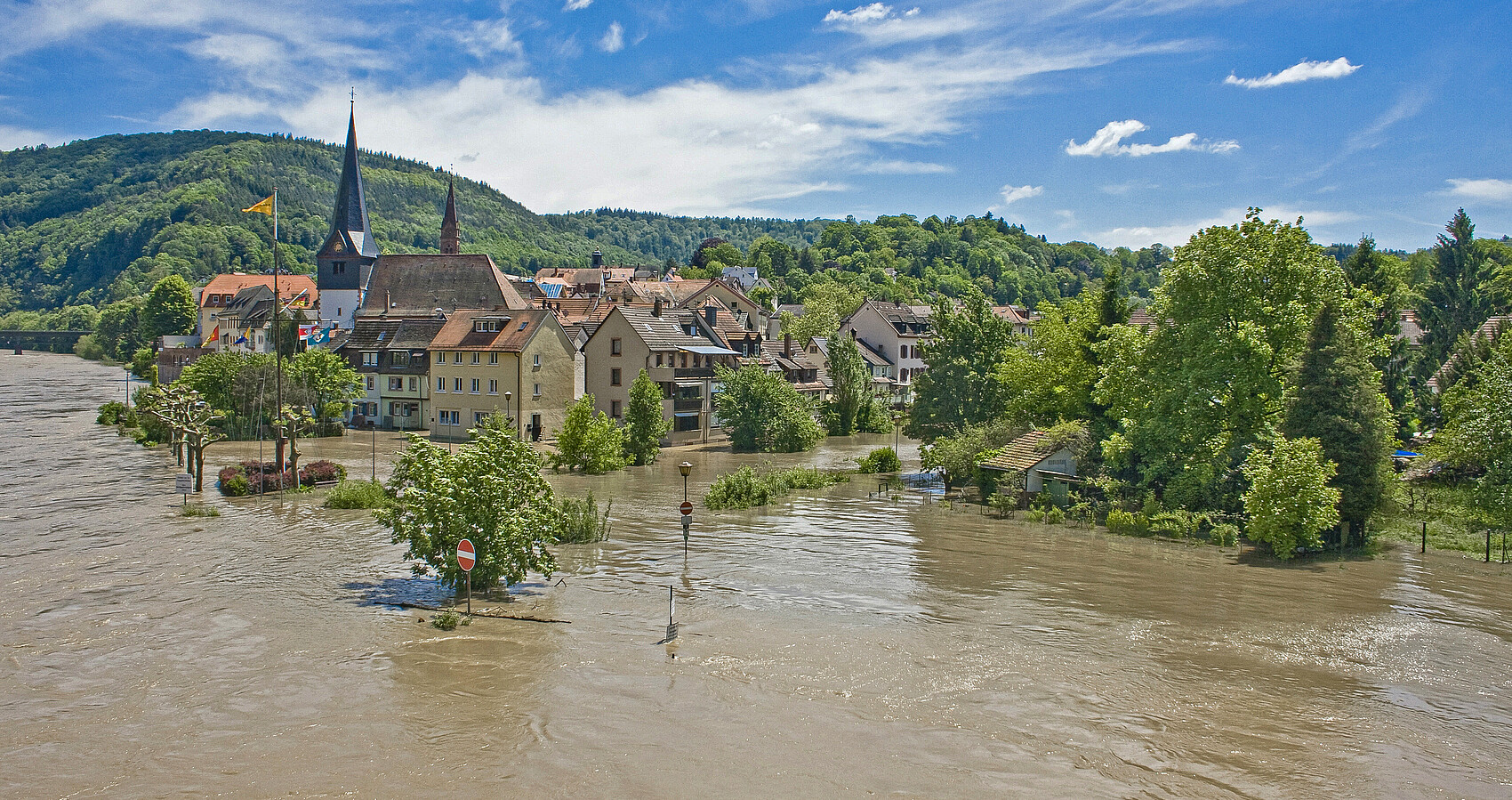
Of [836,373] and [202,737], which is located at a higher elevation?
[836,373]

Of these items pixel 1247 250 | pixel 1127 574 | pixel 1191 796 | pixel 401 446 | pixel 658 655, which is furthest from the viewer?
pixel 401 446

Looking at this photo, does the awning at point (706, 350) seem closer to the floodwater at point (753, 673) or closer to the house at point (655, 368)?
the house at point (655, 368)

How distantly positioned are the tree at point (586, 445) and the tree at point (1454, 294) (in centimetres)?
3949

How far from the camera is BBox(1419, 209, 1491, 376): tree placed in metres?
49.2

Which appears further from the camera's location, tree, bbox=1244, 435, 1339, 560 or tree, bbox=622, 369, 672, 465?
tree, bbox=622, 369, 672, 465

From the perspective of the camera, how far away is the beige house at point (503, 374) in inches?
2362

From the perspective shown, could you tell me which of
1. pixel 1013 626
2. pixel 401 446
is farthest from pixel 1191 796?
pixel 401 446

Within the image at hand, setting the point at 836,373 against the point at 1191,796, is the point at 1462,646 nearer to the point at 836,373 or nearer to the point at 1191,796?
the point at 1191,796

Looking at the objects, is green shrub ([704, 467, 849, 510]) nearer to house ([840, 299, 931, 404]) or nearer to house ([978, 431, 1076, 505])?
house ([978, 431, 1076, 505])

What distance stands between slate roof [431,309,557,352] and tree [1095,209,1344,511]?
1449 inches

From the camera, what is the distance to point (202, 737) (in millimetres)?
15547

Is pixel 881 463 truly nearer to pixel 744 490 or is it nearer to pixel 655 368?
pixel 744 490

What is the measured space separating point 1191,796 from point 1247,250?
25443 millimetres

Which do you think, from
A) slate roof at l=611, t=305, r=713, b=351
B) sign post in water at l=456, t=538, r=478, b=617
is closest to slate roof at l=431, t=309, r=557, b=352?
slate roof at l=611, t=305, r=713, b=351
